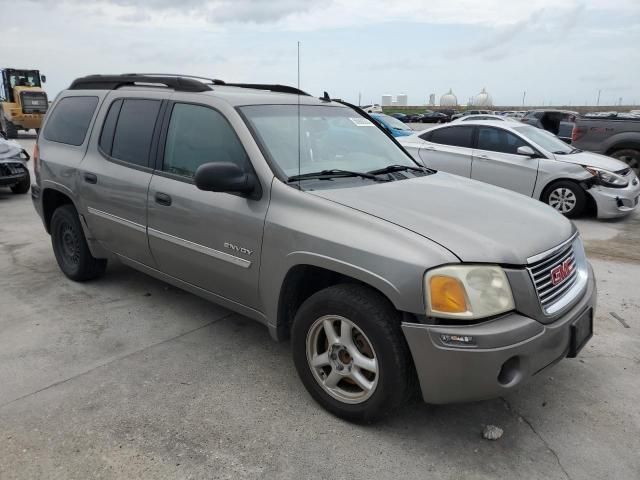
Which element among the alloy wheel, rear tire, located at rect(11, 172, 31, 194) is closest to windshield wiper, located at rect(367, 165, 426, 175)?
the alloy wheel

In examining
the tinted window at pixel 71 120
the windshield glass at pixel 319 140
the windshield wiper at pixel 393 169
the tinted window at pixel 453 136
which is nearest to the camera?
the windshield glass at pixel 319 140

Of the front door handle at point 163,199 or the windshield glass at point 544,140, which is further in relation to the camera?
the windshield glass at point 544,140

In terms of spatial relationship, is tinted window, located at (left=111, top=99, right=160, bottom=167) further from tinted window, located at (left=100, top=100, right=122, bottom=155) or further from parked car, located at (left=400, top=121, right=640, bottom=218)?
parked car, located at (left=400, top=121, right=640, bottom=218)

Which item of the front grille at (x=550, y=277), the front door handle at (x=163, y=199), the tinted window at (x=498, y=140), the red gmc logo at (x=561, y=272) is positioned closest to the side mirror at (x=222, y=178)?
the front door handle at (x=163, y=199)

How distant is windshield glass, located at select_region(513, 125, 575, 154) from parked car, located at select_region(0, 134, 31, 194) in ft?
28.7

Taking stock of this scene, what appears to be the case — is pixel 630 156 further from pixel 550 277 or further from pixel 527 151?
pixel 550 277

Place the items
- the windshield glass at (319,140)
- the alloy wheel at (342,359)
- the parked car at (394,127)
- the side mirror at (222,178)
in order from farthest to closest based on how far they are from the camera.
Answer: the parked car at (394,127), the windshield glass at (319,140), the side mirror at (222,178), the alloy wheel at (342,359)

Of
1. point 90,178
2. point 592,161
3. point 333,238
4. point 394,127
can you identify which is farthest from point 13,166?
point 592,161

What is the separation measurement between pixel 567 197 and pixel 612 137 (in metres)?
3.66

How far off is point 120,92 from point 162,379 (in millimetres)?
2449

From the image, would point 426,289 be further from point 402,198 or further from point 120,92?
point 120,92

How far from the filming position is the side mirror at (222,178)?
290 centimetres

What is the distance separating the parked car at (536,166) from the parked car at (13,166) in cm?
734

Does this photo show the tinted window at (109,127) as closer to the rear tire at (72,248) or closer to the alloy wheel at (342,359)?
the rear tire at (72,248)
